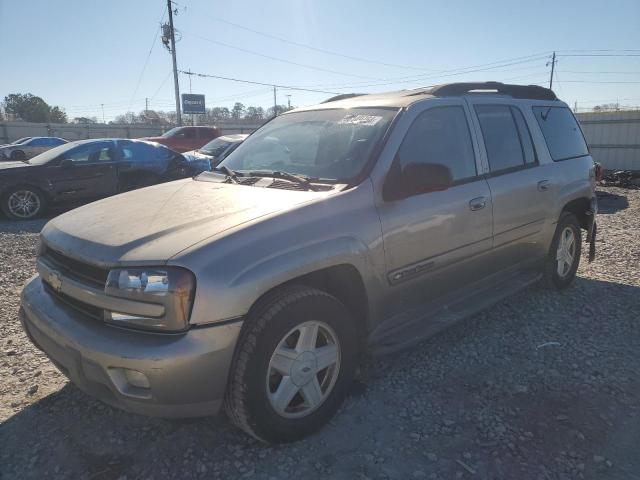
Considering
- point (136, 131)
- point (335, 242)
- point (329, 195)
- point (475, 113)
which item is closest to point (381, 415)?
point (335, 242)

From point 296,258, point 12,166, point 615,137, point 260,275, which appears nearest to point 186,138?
point 12,166

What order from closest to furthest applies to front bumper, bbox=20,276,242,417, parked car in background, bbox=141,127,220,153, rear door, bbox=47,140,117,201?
1. front bumper, bbox=20,276,242,417
2. rear door, bbox=47,140,117,201
3. parked car in background, bbox=141,127,220,153

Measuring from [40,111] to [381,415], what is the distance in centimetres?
7118

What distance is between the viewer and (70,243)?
2.61 meters

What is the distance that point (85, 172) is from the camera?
9.10 m

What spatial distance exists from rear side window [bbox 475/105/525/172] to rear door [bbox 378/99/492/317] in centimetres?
23

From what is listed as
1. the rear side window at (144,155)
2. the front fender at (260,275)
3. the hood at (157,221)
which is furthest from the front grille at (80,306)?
Result: the rear side window at (144,155)

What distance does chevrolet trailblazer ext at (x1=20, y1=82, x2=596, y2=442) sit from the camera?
2205 millimetres

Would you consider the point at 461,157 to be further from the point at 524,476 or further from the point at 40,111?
the point at 40,111

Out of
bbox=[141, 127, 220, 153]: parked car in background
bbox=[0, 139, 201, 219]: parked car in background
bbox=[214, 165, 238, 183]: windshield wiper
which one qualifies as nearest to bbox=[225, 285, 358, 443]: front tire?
bbox=[214, 165, 238, 183]: windshield wiper

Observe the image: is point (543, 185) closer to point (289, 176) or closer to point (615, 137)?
point (289, 176)

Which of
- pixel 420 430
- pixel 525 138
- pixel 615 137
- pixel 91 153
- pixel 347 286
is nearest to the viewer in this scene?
pixel 420 430

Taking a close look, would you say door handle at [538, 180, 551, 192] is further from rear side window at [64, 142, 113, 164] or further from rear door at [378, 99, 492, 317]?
rear side window at [64, 142, 113, 164]

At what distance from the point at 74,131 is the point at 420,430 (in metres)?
42.6
